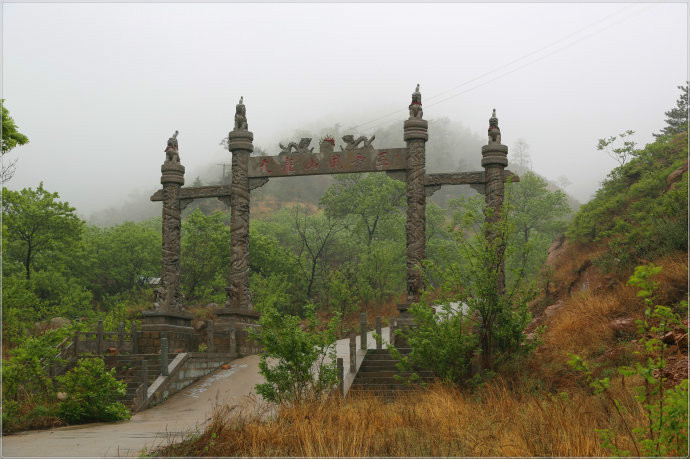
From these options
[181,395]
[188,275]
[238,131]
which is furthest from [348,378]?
[188,275]

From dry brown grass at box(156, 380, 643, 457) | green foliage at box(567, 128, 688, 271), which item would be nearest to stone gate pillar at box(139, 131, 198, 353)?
dry brown grass at box(156, 380, 643, 457)

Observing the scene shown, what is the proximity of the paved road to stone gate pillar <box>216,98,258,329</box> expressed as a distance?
3.16 metres

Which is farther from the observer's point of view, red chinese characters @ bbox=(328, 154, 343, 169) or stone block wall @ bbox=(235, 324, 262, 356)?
stone block wall @ bbox=(235, 324, 262, 356)

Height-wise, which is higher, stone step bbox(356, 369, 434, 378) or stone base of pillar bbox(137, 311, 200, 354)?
stone base of pillar bbox(137, 311, 200, 354)

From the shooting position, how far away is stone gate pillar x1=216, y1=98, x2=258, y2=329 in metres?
20.0

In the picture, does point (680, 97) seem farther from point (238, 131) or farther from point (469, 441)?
point (469, 441)

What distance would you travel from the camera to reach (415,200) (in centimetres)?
1834

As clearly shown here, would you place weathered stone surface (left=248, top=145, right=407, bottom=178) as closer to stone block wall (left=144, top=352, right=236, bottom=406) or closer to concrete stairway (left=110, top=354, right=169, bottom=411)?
stone block wall (left=144, top=352, right=236, bottom=406)

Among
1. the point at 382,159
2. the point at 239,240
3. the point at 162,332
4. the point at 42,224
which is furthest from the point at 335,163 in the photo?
the point at 42,224

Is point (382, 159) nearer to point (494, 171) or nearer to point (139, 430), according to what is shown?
point (494, 171)

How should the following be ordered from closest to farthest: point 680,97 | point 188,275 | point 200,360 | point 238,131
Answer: point 200,360 → point 238,131 → point 188,275 → point 680,97

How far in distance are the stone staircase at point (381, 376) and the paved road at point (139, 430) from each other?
10.5 inches

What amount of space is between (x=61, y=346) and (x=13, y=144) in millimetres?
6307

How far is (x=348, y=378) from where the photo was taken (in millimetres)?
14719
